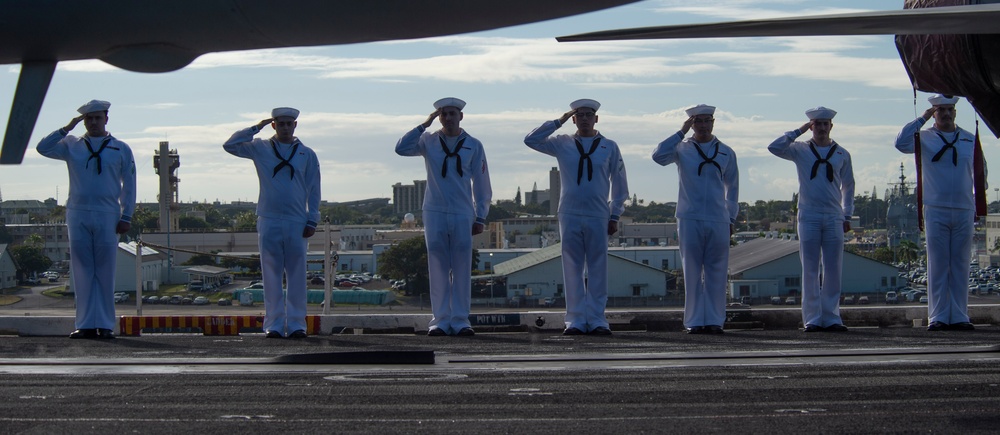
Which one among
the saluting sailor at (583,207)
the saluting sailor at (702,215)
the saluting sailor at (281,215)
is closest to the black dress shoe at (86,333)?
the saluting sailor at (281,215)

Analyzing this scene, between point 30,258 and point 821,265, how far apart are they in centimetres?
1667

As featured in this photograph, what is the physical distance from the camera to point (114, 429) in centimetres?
582

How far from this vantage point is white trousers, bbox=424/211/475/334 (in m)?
10.8

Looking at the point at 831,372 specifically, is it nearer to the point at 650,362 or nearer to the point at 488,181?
the point at 650,362

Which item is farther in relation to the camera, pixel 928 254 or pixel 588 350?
pixel 928 254

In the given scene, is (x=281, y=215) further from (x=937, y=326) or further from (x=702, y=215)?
(x=937, y=326)

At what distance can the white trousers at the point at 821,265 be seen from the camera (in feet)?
36.7

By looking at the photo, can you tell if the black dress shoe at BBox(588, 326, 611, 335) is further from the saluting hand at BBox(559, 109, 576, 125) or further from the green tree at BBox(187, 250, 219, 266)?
the green tree at BBox(187, 250, 219, 266)

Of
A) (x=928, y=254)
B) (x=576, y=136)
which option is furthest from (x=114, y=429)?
(x=928, y=254)

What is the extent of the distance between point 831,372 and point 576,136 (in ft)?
13.6

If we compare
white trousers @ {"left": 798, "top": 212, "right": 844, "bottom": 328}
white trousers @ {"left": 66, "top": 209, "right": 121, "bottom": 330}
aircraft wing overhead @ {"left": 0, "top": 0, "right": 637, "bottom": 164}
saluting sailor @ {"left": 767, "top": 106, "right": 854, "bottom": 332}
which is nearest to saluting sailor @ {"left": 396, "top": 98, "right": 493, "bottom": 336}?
white trousers @ {"left": 66, "top": 209, "right": 121, "bottom": 330}

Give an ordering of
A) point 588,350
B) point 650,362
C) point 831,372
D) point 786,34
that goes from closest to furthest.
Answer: point 786,34, point 831,372, point 650,362, point 588,350

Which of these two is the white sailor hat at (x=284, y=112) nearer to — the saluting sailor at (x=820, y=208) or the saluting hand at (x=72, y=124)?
the saluting hand at (x=72, y=124)

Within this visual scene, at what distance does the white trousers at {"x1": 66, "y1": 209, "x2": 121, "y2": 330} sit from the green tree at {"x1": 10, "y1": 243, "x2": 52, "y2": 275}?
444 inches
